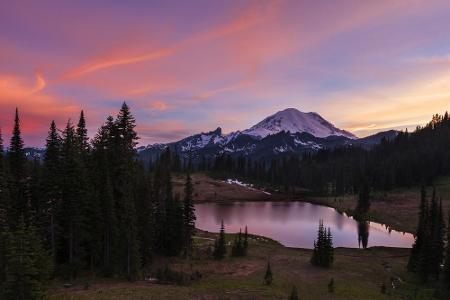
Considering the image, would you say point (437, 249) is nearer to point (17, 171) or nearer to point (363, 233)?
point (363, 233)

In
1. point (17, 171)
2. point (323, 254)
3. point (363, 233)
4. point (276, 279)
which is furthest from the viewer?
point (363, 233)

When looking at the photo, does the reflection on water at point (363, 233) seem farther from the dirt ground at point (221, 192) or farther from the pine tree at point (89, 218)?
the dirt ground at point (221, 192)

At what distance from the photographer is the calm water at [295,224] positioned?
274 feet

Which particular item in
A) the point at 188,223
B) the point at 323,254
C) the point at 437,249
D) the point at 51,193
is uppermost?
the point at 51,193

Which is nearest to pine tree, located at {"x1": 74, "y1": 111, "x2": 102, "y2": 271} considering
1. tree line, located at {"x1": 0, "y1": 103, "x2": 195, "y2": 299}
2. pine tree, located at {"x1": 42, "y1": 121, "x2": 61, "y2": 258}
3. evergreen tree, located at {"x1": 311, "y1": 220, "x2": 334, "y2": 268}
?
tree line, located at {"x1": 0, "y1": 103, "x2": 195, "y2": 299}

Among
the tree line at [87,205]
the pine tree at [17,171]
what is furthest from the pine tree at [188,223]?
the pine tree at [17,171]

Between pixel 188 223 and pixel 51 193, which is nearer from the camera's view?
pixel 51 193

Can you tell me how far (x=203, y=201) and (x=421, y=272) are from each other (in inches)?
4396

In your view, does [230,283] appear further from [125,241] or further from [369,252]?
[369,252]

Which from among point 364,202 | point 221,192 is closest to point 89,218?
point 364,202

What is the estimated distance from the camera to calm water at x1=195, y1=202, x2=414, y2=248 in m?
83.6

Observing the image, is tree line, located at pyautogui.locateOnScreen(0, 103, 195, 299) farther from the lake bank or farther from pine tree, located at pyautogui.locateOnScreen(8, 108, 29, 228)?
the lake bank

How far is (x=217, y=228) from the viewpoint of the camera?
3799 inches

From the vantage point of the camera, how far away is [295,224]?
104m
